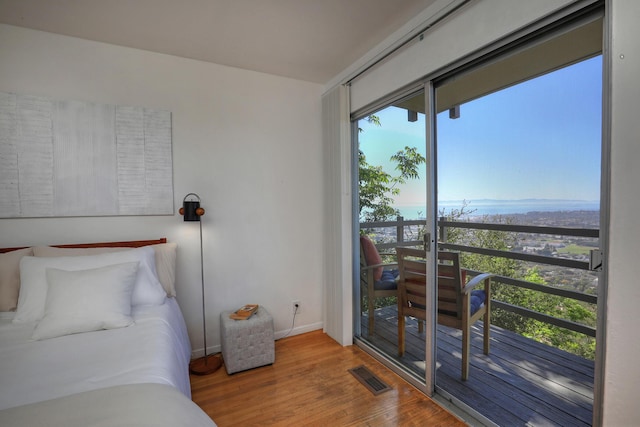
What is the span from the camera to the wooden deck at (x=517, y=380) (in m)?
1.43

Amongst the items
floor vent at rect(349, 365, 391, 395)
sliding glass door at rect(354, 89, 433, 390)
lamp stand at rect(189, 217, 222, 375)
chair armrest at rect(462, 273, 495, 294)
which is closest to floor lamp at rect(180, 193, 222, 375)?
lamp stand at rect(189, 217, 222, 375)

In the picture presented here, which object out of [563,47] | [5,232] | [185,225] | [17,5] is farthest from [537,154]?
[5,232]

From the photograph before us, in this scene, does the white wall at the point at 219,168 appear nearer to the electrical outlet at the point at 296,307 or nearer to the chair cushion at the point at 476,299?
the electrical outlet at the point at 296,307

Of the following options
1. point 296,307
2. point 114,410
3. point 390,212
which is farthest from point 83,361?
point 390,212

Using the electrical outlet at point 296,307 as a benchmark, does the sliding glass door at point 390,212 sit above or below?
above

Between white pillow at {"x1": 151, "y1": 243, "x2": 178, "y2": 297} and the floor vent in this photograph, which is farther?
white pillow at {"x1": 151, "y1": 243, "x2": 178, "y2": 297}

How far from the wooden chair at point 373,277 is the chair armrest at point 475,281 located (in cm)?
62

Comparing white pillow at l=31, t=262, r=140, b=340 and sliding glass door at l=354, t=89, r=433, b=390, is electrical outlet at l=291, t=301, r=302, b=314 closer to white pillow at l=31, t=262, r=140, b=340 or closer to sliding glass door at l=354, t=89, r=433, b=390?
sliding glass door at l=354, t=89, r=433, b=390

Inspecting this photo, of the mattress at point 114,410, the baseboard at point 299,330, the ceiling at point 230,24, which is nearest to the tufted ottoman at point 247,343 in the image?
the baseboard at point 299,330

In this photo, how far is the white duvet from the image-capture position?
1067mm

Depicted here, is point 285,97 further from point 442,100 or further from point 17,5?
point 17,5

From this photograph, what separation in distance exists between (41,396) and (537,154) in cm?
242

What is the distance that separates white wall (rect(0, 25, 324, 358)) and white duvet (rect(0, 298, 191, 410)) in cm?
92

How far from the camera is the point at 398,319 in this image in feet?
7.86
